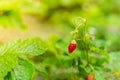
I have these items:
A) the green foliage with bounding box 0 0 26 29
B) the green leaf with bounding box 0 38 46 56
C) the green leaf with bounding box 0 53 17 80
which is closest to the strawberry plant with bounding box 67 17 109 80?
the green leaf with bounding box 0 38 46 56

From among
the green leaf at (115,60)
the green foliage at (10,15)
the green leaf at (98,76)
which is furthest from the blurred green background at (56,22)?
the green leaf at (98,76)

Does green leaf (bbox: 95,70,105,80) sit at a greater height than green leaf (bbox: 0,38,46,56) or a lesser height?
lesser

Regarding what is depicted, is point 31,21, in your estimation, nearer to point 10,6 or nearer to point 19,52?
point 10,6

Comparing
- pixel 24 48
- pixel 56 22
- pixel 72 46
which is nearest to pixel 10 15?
pixel 24 48

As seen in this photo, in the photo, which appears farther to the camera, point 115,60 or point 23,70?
point 115,60

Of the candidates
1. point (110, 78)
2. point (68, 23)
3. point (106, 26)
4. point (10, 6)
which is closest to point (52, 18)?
point (68, 23)

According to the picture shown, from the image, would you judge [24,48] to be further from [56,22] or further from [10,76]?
[56,22]

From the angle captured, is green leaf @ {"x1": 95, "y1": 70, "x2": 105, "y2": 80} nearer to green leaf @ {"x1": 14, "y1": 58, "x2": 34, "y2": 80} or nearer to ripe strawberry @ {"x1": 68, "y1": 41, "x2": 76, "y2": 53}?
ripe strawberry @ {"x1": 68, "y1": 41, "x2": 76, "y2": 53}
